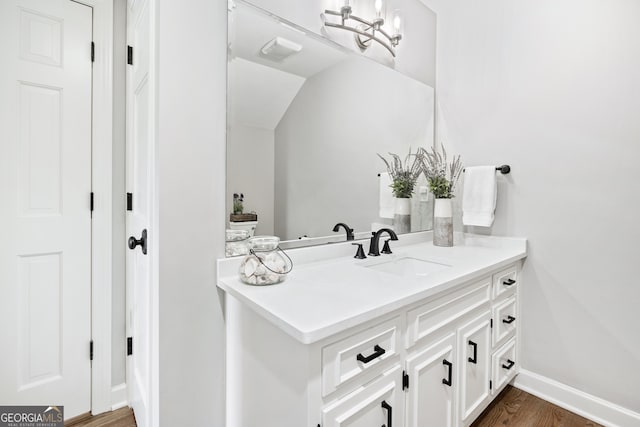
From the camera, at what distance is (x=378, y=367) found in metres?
0.98

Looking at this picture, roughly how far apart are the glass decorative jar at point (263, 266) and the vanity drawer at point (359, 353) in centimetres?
37

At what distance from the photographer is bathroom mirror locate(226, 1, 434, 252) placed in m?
1.29

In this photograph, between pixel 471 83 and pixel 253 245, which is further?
pixel 471 83

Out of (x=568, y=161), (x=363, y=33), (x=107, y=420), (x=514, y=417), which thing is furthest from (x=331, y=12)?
(x=107, y=420)

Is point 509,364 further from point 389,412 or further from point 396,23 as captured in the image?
point 396,23

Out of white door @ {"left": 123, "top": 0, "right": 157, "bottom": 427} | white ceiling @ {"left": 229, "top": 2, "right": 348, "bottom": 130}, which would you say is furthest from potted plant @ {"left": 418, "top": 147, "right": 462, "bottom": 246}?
white door @ {"left": 123, "top": 0, "right": 157, "bottom": 427}

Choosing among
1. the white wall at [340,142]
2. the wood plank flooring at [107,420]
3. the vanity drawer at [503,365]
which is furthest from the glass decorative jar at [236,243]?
the vanity drawer at [503,365]

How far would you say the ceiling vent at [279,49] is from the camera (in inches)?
53.6

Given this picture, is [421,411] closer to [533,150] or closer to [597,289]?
[597,289]

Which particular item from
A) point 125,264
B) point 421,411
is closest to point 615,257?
point 421,411

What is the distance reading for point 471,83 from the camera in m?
2.08

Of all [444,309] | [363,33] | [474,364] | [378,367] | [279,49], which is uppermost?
[363,33]

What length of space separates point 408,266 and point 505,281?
54 centimetres

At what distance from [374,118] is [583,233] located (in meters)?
1.31
